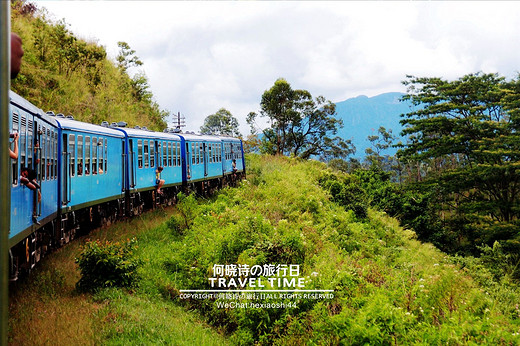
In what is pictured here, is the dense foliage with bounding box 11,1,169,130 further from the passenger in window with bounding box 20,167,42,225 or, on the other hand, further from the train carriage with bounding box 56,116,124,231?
the passenger in window with bounding box 20,167,42,225

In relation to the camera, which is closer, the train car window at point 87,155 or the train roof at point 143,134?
the train car window at point 87,155

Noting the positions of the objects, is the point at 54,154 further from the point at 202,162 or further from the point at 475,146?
the point at 475,146

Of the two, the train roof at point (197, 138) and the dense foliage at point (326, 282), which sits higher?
the train roof at point (197, 138)

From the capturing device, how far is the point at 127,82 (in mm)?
31969

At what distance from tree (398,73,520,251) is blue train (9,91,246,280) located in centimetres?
1405

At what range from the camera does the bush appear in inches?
316

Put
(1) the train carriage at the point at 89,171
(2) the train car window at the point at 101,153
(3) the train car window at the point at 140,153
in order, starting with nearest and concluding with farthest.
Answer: (1) the train carriage at the point at 89,171
(2) the train car window at the point at 101,153
(3) the train car window at the point at 140,153

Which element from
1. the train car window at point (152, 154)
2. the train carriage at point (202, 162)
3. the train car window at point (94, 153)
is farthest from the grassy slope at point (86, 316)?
the train carriage at point (202, 162)

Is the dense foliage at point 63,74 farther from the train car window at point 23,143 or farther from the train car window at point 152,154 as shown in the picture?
the train car window at point 23,143

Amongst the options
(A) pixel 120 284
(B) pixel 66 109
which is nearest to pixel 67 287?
(A) pixel 120 284

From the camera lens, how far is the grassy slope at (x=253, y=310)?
597 cm

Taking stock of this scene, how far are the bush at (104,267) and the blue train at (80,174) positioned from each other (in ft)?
2.88

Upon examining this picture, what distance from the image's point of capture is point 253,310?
7.86m

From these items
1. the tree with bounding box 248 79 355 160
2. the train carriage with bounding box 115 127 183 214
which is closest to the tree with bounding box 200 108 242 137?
the tree with bounding box 248 79 355 160
